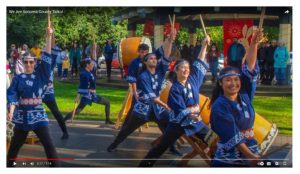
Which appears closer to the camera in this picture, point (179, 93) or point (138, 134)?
point (179, 93)

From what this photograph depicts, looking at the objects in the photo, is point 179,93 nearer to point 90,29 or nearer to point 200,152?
point 200,152

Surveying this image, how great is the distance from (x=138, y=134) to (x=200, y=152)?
0.86 m

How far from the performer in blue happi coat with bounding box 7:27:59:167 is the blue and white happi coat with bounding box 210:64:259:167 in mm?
1750

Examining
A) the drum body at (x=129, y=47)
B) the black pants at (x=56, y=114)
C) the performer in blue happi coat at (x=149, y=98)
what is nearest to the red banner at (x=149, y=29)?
the drum body at (x=129, y=47)

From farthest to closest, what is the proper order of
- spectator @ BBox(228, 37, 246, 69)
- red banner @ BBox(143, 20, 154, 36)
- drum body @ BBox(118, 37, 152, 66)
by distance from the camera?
drum body @ BBox(118, 37, 152, 66), red banner @ BBox(143, 20, 154, 36), spectator @ BBox(228, 37, 246, 69)

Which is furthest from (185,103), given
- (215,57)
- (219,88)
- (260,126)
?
(260,126)

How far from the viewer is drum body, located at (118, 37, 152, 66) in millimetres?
5922

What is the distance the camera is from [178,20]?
5.80m

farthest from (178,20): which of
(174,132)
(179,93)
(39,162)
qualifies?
(39,162)

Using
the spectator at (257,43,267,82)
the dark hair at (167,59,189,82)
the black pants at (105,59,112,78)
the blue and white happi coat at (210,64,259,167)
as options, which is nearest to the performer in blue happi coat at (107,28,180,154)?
the dark hair at (167,59,189,82)

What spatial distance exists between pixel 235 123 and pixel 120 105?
4.70ft

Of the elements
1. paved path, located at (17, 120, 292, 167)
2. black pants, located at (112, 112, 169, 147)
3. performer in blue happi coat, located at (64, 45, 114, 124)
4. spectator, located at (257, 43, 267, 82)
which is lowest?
paved path, located at (17, 120, 292, 167)

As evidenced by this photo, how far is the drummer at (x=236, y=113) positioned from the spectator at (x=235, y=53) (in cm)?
23

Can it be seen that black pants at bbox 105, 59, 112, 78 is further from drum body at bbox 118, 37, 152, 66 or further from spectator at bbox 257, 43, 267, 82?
spectator at bbox 257, 43, 267, 82
